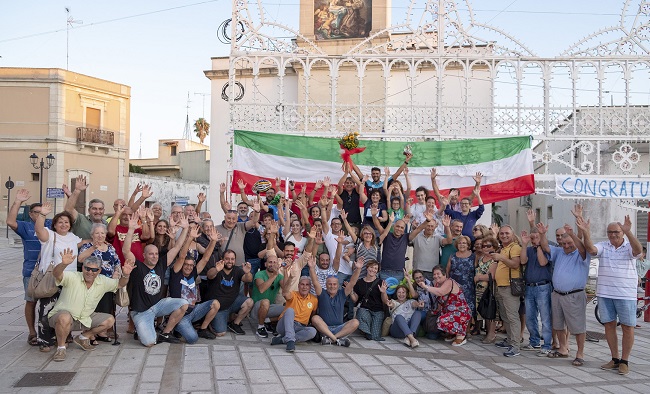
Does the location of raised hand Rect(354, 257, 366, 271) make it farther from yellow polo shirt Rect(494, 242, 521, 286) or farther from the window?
the window

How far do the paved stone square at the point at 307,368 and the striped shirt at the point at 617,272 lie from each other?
93cm

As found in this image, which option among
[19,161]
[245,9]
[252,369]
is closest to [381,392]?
[252,369]

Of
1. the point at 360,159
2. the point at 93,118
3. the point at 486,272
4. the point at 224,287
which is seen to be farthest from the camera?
the point at 93,118

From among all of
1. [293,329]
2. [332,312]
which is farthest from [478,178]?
[293,329]

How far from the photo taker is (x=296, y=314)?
24.0ft

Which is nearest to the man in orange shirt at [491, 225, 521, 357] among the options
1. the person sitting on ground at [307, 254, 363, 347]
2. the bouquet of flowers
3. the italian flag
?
the person sitting on ground at [307, 254, 363, 347]

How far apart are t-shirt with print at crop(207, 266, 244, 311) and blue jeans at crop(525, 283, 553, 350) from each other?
13.2 ft

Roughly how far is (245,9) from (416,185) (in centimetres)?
475

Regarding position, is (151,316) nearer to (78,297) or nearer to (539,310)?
(78,297)

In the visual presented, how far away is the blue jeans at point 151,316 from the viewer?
22.1ft

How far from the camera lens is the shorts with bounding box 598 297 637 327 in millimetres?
6539

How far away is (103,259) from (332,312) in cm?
301

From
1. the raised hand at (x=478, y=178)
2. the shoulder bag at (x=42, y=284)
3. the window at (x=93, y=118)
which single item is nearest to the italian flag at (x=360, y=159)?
the raised hand at (x=478, y=178)

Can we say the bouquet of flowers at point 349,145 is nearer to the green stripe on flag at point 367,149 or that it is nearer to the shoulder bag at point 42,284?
the green stripe on flag at point 367,149
